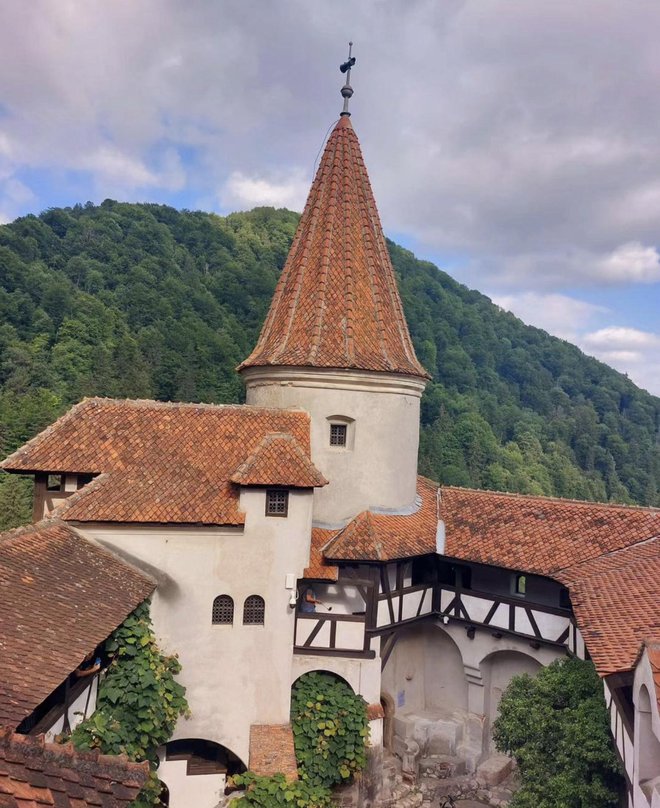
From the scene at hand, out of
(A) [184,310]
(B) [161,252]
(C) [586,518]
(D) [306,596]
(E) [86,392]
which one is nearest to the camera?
(D) [306,596]

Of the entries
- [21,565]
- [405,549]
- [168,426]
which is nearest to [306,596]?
[405,549]

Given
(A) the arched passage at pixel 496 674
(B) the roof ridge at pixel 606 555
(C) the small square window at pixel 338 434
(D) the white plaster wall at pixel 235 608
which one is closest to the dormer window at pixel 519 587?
(A) the arched passage at pixel 496 674

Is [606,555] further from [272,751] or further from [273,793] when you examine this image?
[273,793]

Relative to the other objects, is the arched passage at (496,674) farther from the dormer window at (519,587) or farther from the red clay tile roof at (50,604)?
the red clay tile roof at (50,604)

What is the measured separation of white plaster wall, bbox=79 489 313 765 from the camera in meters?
13.3

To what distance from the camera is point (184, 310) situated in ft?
234

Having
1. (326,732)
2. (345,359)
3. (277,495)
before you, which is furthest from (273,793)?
(345,359)

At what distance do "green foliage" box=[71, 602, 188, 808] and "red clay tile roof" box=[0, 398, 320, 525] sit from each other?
206 centimetres

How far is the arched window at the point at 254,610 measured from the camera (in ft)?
44.9

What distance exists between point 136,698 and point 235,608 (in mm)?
2736

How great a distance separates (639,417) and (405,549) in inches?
4655

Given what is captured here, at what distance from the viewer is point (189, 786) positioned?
551 inches

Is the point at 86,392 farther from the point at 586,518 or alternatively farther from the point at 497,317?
the point at 497,317

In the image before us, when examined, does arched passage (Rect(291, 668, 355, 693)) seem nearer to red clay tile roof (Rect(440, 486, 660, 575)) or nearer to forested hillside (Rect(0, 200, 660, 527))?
red clay tile roof (Rect(440, 486, 660, 575))
